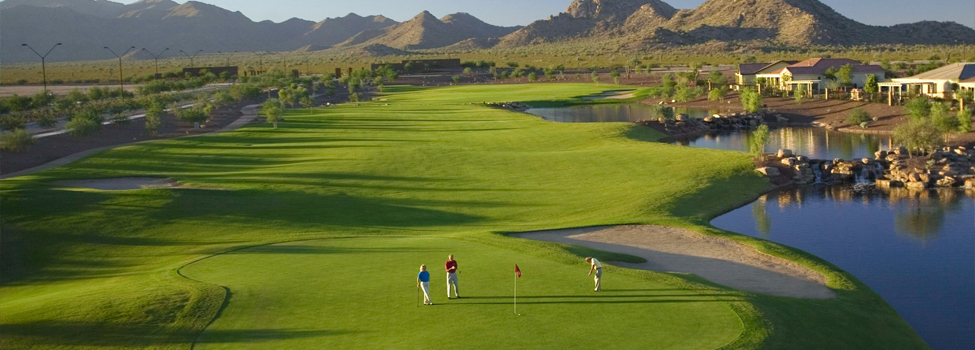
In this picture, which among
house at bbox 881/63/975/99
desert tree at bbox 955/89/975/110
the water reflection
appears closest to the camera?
the water reflection

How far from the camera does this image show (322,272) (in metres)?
22.6

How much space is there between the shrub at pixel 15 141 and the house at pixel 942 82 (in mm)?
69312

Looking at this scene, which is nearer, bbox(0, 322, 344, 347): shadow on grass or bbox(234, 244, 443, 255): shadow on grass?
bbox(0, 322, 344, 347): shadow on grass

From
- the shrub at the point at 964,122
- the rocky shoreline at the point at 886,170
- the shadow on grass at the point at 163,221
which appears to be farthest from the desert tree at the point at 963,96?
the shadow on grass at the point at 163,221

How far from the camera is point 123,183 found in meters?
40.9

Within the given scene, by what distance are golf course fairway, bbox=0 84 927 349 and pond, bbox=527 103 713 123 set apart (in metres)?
28.1

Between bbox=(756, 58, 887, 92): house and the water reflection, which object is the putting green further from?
bbox=(756, 58, 887, 92): house

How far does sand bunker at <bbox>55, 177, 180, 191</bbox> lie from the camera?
39.5m

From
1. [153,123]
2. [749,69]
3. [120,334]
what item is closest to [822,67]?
[749,69]

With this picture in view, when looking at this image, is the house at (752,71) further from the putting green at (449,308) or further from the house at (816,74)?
the putting green at (449,308)

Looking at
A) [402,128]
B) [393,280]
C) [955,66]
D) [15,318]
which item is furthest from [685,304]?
[955,66]

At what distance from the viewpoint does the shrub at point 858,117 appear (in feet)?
239

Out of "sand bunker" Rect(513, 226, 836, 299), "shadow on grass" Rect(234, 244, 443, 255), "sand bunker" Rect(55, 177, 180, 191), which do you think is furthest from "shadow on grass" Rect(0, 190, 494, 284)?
"sand bunker" Rect(513, 226, 836, 299)

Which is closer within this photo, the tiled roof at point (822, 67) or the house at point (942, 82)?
the house at point (942, 82)
